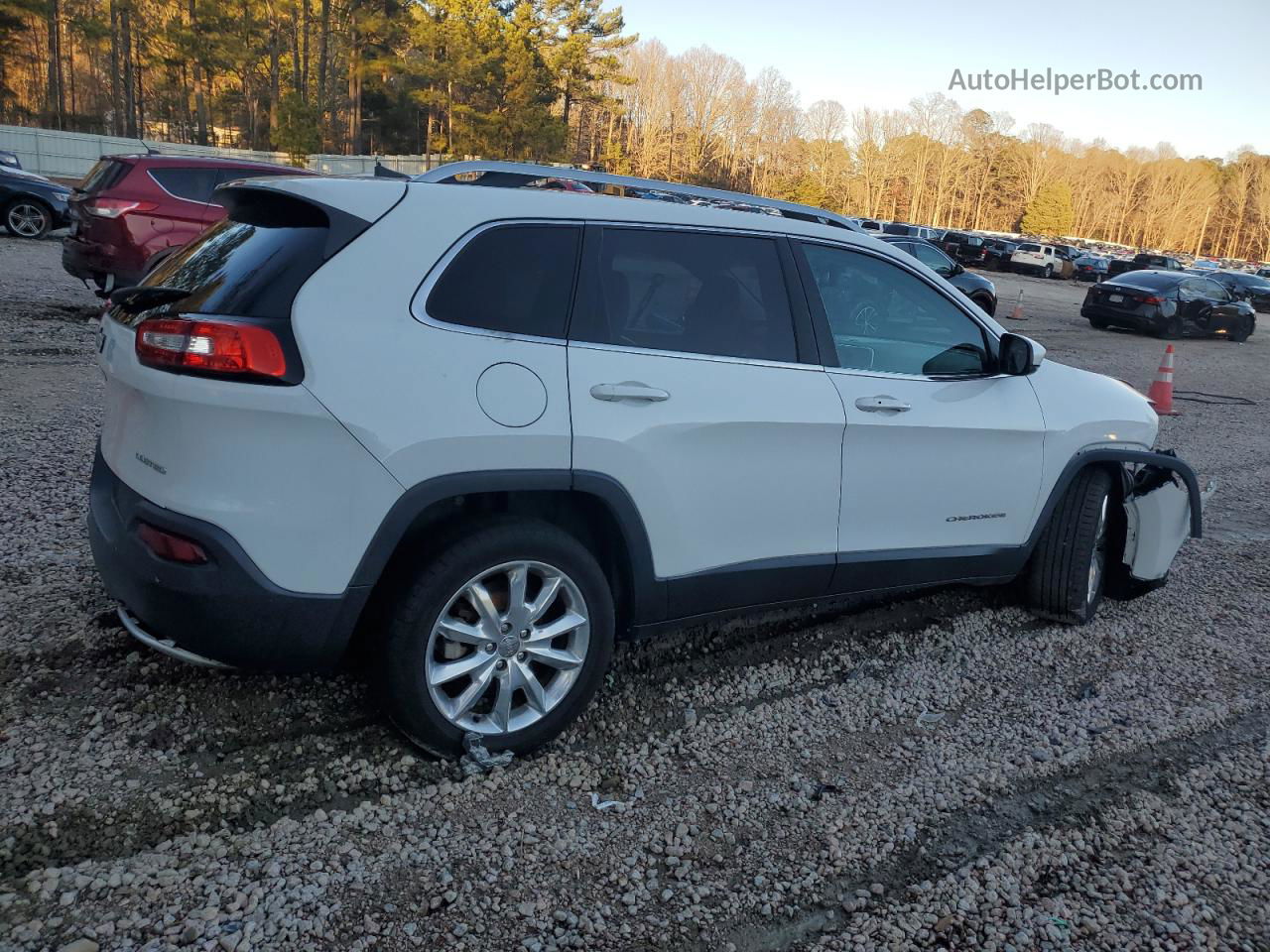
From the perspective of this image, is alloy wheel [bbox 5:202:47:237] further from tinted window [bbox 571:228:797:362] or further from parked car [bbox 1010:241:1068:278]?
parked car [bbox 1010:241:1068:278]

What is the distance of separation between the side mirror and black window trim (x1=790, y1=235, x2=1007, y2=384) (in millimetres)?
49

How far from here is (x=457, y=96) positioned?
→ 59469 millimetres

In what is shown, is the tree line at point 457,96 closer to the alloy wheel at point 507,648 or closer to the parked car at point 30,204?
the parked car at point 30,204

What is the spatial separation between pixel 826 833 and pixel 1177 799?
4.28 ft

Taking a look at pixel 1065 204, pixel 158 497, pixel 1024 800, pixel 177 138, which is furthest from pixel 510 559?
pixel 1065 204

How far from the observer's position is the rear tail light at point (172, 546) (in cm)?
283

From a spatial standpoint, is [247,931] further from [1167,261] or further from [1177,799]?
[1167,261]

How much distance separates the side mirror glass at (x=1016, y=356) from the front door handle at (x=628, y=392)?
5.76ft

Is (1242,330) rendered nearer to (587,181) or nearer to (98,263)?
(98,263)

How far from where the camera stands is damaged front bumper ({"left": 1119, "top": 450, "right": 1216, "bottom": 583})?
5.02 meters

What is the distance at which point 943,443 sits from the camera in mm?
4121

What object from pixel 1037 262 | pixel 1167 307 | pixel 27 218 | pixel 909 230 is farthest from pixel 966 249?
pixel 27 218

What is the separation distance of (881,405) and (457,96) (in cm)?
6071

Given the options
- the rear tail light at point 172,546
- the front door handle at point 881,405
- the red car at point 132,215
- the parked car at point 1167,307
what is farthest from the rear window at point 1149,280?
the rear tail light at point 172,546
